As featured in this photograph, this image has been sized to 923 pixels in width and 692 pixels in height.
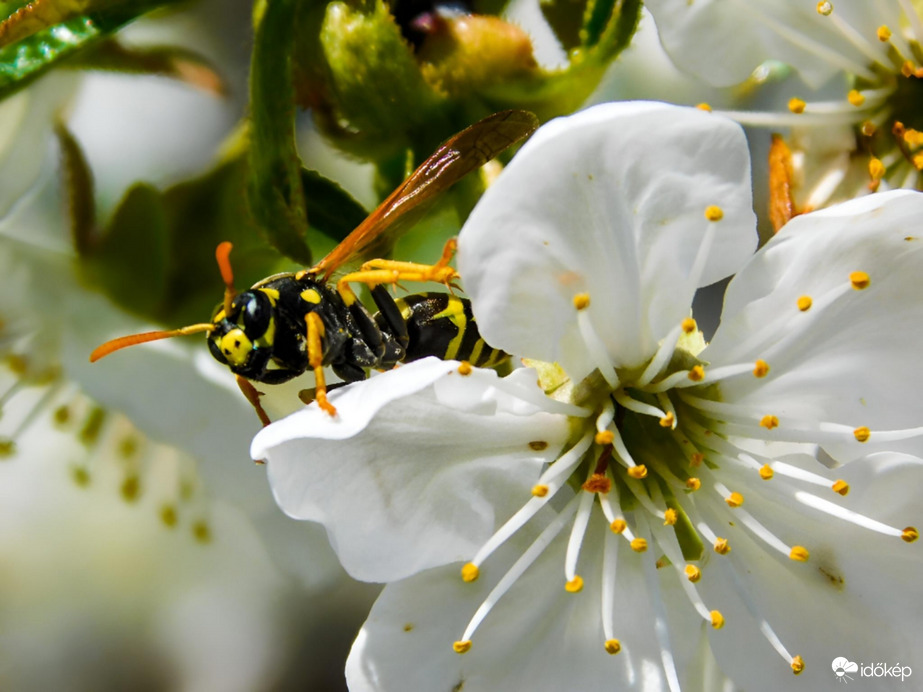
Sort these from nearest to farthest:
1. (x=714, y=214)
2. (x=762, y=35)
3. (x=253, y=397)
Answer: (x=714, y=214), (x=253, y=397), (x=762, y=35)

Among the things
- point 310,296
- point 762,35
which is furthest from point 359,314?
point 762,35

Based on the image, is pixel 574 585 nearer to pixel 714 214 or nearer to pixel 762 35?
pixel 714 214

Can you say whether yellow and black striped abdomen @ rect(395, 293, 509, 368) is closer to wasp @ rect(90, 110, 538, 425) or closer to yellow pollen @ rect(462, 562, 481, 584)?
wasp @ rect(90, 110, 538, 425)

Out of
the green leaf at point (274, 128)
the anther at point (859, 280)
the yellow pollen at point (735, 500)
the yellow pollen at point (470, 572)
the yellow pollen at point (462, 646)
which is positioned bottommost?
the yellow pollen at point (735, 500)

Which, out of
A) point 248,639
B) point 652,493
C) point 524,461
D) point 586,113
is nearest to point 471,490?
point 524,461

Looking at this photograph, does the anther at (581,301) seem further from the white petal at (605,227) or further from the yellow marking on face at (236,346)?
the yellow marking on face at (236,346)

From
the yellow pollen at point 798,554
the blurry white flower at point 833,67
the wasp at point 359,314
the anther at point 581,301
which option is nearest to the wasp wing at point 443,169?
the wasp at point 359,314
